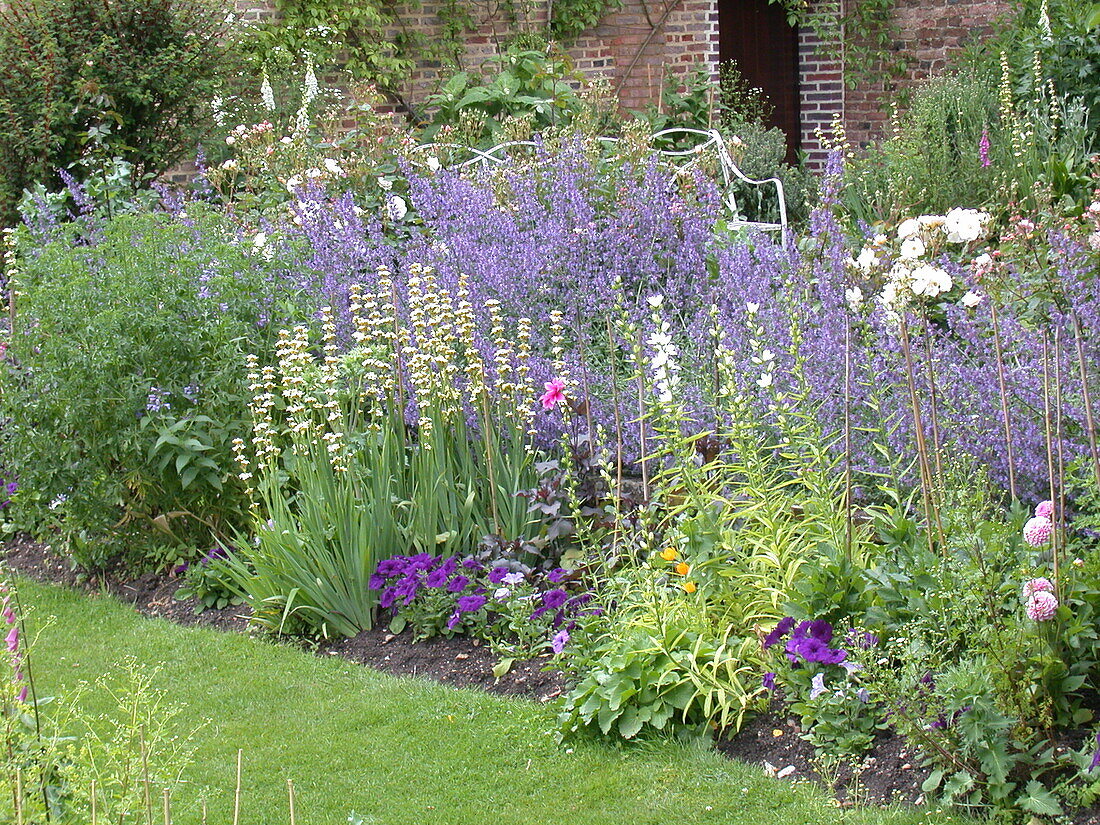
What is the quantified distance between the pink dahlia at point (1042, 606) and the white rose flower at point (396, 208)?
4403 mm

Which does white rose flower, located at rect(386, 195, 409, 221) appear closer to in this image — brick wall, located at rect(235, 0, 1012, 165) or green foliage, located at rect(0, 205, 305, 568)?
green foliage, located at rect(0, 205, 305, 568)

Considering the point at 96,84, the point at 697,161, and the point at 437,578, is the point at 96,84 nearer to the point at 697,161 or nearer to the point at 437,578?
the point at 697,161

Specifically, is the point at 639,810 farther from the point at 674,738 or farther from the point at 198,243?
the point at 198,243

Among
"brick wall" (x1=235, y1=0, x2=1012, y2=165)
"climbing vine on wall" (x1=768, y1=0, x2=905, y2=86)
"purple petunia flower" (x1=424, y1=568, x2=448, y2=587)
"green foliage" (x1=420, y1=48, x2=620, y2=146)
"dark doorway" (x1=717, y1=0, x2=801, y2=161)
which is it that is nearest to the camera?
"purple petunia flower" (x1=424, y1=568, x2=448, y2=587)

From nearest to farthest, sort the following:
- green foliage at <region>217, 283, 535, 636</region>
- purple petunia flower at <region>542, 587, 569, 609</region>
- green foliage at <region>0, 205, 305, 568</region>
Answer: purple petunia flower at <region>542, 587, 569, 609</region>
green foliage at <region>217, 283, 535, 636</region>
green foliage at <region>0, 205, 305, 568</region>

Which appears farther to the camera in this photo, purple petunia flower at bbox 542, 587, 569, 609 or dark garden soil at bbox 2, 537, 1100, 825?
purple petunia flower at bbox 542, 587, 569, 609

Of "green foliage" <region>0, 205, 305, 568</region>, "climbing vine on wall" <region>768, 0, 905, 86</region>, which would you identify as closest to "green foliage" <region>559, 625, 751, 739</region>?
"green foliage" <region>0, 205, 305, 568</region>

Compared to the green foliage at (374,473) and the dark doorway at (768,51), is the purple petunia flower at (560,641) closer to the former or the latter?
the green foliage at (374,473)

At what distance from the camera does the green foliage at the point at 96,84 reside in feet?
25.9

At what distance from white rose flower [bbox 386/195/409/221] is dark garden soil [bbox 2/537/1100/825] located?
233 cm

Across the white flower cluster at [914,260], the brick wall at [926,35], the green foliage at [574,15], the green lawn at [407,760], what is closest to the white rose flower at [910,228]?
the white flower cluster at [914,260]

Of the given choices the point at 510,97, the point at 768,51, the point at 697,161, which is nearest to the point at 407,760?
the point at 697,161

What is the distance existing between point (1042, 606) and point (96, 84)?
23.1 feet

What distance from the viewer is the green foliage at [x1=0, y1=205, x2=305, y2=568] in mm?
4684
